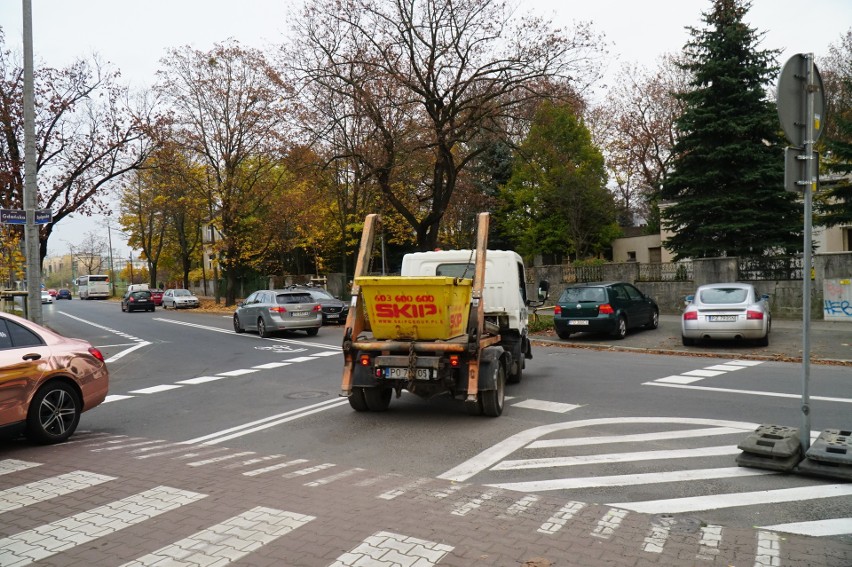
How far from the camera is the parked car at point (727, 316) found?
15852 mm

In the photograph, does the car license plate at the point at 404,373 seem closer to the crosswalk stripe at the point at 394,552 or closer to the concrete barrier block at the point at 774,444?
the concrete barrier block at the point at 774,444

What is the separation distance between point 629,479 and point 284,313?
17.8 metres

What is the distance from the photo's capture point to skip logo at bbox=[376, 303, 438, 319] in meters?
8.33

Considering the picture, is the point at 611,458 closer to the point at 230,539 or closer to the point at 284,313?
the point at 230,539

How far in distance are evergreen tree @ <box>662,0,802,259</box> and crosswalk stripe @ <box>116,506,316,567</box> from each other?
23.3m

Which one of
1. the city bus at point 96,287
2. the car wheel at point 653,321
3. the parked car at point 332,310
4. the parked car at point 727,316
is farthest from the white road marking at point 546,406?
the city bus at point 96,287

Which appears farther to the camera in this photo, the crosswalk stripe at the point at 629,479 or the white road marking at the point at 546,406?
the white road marking at the point at 546,406

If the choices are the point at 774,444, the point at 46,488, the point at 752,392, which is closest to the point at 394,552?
the point at 46,488

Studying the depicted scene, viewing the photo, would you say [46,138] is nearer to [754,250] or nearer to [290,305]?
[290,305]

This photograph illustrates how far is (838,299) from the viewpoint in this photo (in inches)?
765

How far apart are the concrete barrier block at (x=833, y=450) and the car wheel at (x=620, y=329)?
12.3 metres

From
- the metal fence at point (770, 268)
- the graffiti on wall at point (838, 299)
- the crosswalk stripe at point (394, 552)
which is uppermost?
the metal fence at point (770, 268)

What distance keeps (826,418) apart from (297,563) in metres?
7.03

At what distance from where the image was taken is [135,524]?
16.9 ft
